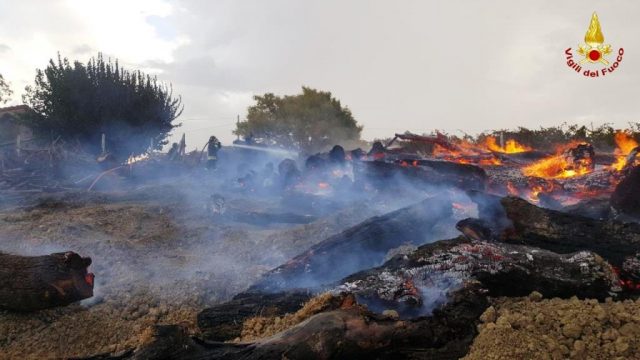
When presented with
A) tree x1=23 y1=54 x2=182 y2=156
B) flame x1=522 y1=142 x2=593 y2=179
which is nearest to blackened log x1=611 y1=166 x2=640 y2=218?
flame x1=522 y1=142 x2=593 y2=179

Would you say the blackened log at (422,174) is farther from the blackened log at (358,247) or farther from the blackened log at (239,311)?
the blackened log at (239,311)

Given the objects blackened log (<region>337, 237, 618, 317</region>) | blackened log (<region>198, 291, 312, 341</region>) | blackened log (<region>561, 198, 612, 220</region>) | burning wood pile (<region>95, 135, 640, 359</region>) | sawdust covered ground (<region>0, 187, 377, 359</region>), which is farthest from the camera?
blackened log (<region>561, 198, 612, 220</region>)

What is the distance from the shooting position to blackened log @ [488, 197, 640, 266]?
4.66 meters

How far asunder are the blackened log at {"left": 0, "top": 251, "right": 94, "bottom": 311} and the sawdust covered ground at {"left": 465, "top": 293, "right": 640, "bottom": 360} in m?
4.06

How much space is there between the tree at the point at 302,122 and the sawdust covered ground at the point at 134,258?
27.7 meters

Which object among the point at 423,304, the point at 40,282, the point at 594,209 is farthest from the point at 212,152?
the point at 423,304

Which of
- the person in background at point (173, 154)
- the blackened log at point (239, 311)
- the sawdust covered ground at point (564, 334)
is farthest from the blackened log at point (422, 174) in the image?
the person in background at point (173, 154)

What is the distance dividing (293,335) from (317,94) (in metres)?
40.6

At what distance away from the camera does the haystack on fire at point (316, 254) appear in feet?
10.5

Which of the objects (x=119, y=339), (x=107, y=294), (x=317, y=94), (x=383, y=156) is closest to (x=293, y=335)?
(x=119, y=339)

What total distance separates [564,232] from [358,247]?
248cm

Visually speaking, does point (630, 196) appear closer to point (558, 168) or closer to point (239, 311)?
point (558, 168)

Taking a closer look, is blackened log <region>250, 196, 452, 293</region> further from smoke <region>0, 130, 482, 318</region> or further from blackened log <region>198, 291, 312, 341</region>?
blackened log <region>198, 291, 312, 341</region>

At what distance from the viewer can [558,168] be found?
1023cm
